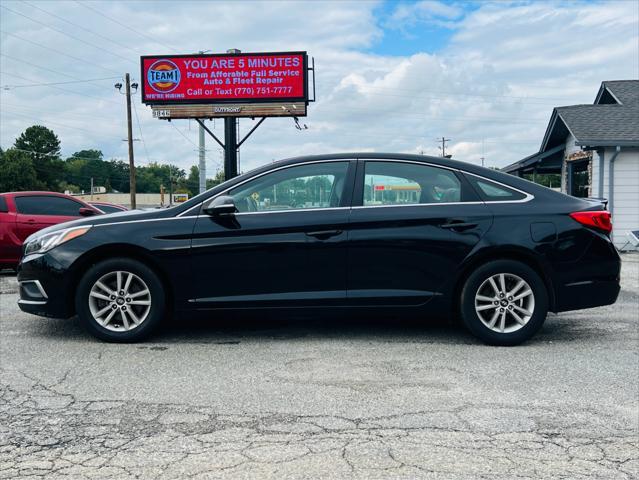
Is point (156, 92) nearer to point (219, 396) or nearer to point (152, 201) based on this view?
point (219, 396)

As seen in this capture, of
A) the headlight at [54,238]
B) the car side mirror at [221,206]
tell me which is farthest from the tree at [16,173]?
the car side mirror at [221,206]

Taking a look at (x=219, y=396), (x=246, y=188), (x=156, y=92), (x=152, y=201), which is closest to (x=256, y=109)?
(x=156, y=92)

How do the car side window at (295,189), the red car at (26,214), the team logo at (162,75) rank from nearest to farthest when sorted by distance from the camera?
1. the car side window at (295,189)
2. the red car at (26,214)
3. the team logo at (162,75)

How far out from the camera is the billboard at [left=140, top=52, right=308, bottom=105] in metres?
23.2

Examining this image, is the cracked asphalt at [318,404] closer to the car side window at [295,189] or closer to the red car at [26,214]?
the car side window at [295,189]

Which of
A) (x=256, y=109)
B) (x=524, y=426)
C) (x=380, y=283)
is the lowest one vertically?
(x=524, y=426)

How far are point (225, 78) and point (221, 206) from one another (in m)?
19.8

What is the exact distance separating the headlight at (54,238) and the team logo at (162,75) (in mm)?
19716

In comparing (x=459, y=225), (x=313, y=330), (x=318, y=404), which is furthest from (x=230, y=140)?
(x=318, y=404)

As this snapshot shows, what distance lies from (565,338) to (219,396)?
129 inches

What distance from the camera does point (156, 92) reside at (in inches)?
933

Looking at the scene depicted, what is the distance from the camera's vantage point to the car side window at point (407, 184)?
5.12 m

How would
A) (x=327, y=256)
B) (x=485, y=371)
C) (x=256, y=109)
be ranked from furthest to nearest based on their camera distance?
(x=256, y=109) < (x=327, y=256) < (x=485, y=371)

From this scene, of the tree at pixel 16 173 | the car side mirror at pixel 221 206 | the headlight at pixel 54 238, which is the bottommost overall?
the headlight at pixel 54 238
